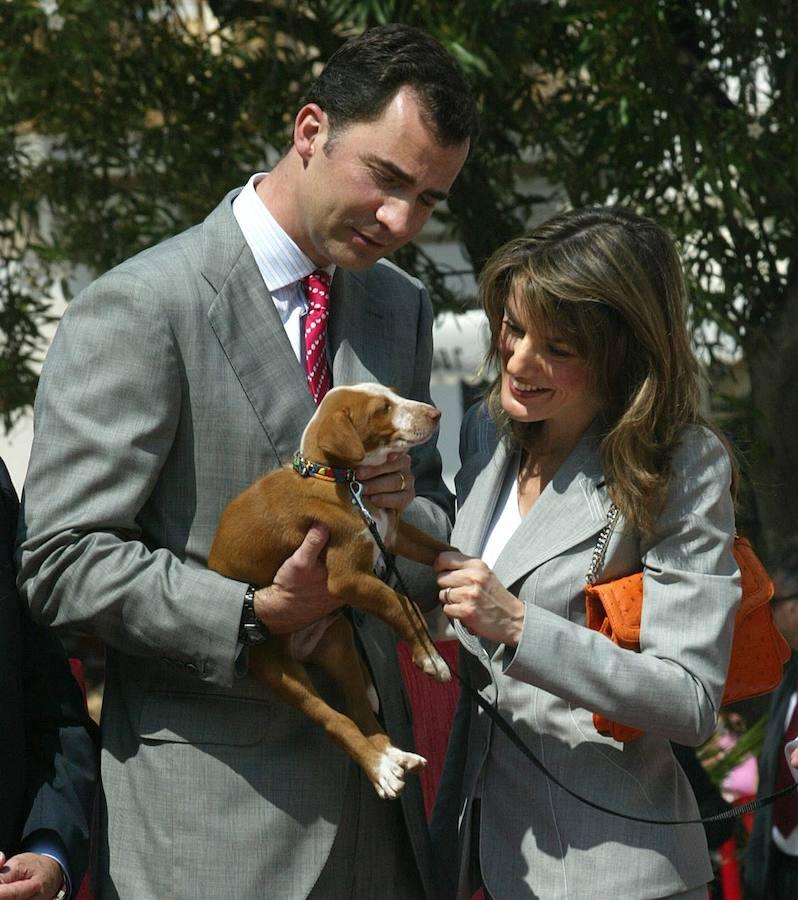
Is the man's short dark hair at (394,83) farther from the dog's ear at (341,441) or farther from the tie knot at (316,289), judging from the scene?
the dog's ear at (341,441)

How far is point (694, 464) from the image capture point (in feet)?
9.25

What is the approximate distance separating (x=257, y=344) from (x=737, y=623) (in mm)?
1182

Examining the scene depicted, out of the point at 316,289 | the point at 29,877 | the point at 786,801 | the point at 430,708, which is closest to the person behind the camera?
the point at 29,877

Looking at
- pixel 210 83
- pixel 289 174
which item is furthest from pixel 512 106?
pixel 289 174

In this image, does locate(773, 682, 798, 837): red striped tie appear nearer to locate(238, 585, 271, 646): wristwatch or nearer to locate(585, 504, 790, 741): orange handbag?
locate(585, 504, 790, 741): orange handbag

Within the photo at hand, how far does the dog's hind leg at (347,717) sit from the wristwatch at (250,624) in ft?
0.26

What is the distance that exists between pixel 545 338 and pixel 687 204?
3.03 meters

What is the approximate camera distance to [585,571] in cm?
284

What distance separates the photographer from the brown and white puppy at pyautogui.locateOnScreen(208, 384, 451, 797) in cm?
274

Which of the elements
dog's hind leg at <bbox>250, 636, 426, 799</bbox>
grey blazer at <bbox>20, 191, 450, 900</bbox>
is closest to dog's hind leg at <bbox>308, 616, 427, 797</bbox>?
dog's hind leg at <bbox>250, 636, 426, 799</bbox>

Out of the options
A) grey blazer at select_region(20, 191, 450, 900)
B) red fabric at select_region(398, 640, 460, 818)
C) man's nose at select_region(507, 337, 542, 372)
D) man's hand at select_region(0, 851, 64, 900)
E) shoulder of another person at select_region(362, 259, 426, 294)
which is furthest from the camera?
red fabric at select_region(398, 640, 460, 818)

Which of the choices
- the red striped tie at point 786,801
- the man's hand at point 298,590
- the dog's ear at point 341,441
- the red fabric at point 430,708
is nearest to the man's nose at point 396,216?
the dog's ear at point 341,441

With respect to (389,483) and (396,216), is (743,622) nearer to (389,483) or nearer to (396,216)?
(389,483)

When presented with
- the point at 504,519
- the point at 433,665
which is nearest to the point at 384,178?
the point at 504,519
